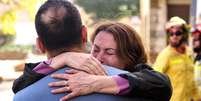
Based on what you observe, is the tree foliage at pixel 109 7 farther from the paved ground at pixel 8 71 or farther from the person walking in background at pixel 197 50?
the person walking in background at pixel 197 50

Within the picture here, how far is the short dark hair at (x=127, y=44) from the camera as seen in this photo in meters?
2.45

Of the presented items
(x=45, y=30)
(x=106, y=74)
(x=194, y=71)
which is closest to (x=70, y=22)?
(x=45, y=30)

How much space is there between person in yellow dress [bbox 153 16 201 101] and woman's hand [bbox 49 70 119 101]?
357 cm

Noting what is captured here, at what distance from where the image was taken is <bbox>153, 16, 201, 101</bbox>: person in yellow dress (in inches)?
219

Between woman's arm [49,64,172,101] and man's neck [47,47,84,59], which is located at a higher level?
man's neck [47,47,84,59]

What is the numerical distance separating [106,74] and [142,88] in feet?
0.42

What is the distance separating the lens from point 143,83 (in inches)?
76.9

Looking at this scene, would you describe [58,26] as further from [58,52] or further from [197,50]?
[197,50]

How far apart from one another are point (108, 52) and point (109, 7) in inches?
320

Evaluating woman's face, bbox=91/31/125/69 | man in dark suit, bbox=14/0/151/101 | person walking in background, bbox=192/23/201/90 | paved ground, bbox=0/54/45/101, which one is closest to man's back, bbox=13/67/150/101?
man in dark suit, bbox=14/0/151/101

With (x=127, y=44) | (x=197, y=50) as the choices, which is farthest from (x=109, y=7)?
(x=127, y=44)

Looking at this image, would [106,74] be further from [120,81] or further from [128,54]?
[128,54]

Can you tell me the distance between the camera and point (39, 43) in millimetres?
1943

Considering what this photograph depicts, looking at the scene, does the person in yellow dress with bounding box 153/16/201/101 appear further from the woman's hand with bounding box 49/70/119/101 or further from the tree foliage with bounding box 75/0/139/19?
the tree foliage with bounding box 75/0/139/19
